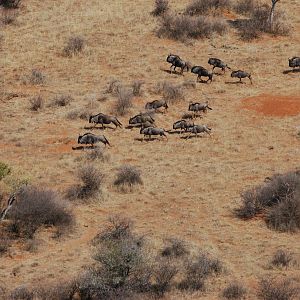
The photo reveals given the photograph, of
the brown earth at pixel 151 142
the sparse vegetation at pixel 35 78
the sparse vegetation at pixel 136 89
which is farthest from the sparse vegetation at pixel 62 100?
the sparse vegetation at pixel 136 89

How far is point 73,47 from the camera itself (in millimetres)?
38625

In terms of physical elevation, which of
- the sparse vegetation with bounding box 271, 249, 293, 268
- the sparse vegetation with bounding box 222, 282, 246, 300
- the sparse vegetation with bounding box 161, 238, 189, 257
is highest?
the sparse vegetation with bounding box 222, 282, 246, 300

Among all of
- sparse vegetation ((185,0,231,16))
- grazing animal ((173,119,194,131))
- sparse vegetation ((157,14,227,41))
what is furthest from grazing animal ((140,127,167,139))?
sparse vegetation ((185,0,231,16))

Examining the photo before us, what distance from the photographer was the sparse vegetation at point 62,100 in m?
31.8

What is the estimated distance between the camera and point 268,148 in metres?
27.1

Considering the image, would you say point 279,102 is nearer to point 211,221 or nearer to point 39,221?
point 211,221

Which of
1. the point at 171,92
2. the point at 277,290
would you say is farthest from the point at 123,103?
the point at 277,290

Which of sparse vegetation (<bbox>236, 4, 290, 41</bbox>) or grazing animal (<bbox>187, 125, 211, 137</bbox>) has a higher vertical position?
grazing animal (<bbox>187, 125, 211, 137</bbox>)

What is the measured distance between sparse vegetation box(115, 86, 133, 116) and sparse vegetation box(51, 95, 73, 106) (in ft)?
8.14

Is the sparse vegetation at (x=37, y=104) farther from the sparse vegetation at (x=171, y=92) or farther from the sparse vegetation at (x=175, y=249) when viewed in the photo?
the sparse vegetation at (x=175, y=249)

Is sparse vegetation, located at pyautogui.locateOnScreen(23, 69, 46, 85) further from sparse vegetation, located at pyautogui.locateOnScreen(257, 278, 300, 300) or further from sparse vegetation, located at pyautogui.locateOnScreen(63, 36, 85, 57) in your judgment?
sparse vegetation, located at pyautogui.locateOnScreen(257, 278, 300, 300)

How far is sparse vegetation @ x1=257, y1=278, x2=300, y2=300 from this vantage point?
15734 millimetres

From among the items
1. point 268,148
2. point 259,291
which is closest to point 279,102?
point 268,148

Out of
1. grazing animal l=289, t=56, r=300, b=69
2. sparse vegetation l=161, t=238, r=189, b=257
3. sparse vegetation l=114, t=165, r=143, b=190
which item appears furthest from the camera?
grazing animal l=289, t=56, r=300, b=69
